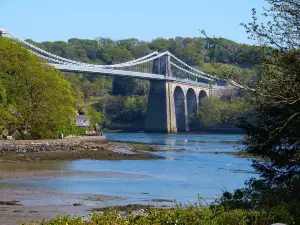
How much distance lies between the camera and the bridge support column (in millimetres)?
98500

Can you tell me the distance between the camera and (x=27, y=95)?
38.0 meters

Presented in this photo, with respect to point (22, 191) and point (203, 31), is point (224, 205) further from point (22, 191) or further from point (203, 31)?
point (22, 191)

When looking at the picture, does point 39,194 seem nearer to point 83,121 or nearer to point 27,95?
point 27,95

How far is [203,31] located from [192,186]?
11.7 m

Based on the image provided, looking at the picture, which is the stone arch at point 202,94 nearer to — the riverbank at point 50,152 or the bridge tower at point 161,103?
the bridge tower at point 161,103

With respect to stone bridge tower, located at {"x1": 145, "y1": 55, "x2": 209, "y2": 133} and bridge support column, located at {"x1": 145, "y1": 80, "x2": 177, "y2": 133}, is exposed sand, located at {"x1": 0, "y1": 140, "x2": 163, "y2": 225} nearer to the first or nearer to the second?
bridge support column, located at {"x1": 145, "y1": 80, "x2": 177, "y2": 133}

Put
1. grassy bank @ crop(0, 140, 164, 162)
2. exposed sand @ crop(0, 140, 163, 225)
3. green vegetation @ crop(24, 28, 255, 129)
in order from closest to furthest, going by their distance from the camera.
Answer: exposed sand @ crop(0, 140, 163, 225)
grassy bank @ crop(0, 140, 164, 162)
green vegetation @ crop(24, 28, 255, 129)

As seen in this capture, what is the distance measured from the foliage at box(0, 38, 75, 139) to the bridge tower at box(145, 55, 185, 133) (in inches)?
2290

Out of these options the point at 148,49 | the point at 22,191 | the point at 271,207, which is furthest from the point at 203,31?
the point at 148,49

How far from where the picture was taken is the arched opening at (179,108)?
10394 centimetres

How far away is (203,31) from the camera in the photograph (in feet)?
36.1

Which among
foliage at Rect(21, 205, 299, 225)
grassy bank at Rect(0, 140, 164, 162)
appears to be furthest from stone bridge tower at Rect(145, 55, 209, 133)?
foliage at Rect(21, 205, 299, 225)

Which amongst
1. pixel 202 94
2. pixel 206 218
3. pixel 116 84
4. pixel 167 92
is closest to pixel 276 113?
pixel 206 218

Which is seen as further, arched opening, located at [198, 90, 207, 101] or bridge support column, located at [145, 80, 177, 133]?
arched opening, located at [198, 90, 207, 101]
